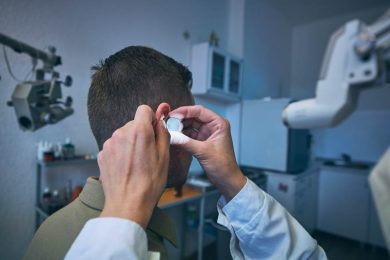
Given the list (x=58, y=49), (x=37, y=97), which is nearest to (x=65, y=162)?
(x=37, y=97)

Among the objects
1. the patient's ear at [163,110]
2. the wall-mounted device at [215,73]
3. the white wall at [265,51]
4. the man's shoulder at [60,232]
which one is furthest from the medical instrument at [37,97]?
the white wall at [265,51]

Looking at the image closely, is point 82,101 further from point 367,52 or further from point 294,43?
point 294,43

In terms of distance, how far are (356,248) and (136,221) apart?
9.98 feet

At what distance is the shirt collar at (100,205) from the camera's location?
0.62 metres

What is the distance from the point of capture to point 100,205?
2.00ft

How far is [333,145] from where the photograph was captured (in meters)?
3.44

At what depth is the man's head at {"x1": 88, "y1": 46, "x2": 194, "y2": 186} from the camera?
657 mm

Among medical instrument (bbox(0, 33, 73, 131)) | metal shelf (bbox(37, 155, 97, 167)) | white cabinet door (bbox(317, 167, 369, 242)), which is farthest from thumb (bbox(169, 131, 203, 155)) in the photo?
white cabinet door (bbox(317, 167, 369, 242))

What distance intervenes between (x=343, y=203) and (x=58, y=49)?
10.3 ft

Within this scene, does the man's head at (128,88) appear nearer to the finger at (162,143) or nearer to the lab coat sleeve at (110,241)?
the finger at (162,143)

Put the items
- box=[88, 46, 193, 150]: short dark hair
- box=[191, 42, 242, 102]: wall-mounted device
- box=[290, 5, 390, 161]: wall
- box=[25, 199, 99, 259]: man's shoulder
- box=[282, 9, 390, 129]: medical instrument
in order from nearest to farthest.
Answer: box=[282, 9, 390, 129]: medical instrument
box=[25, 199, 99, 259]: man's shoulder
box=[88, 46, 193, 150]: short dark hair
box=[191, 42, 242, 102]: wall-mounted device
box=[290, 5, 390, 161]: wall

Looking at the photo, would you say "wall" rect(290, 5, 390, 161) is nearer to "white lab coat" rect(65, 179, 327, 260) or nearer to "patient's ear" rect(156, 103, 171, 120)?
"white lab coat" rect(65, 179, 327, 260)

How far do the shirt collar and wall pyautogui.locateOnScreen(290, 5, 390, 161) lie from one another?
2.77 meters

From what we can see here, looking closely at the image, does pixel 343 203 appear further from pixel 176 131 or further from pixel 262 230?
pixel 176 131
